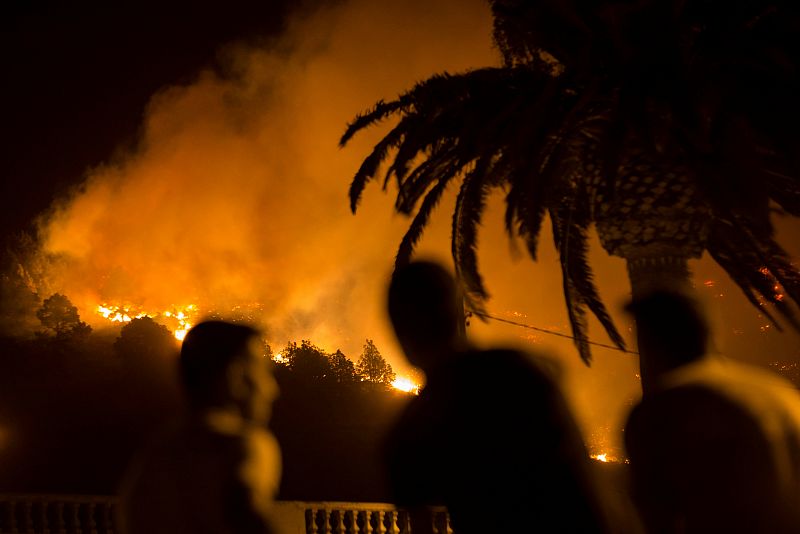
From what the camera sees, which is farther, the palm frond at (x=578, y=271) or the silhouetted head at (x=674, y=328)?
the palm frond at (x=578, y=271)

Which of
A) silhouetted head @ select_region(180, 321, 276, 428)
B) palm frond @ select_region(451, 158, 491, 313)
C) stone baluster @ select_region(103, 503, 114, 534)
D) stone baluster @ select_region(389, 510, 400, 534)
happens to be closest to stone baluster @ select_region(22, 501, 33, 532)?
stone baluster @ select_region(103, 503, 114, 534)

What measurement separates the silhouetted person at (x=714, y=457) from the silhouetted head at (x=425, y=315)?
3.87 ft

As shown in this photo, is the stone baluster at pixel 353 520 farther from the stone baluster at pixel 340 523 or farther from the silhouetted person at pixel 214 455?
the silhouetted person at pixel 214 455

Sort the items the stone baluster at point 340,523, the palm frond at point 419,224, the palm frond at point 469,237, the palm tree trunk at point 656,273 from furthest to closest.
Answer: the stone baluster at point 340,523
the palm frond at point 419,224
the palm frond at point 469,237
the palm tree trunk at point 656,273

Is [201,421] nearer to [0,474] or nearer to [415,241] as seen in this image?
[415,241]

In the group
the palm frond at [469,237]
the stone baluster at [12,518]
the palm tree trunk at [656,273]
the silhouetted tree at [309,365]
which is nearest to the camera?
the palm tree trunk at [656,273]

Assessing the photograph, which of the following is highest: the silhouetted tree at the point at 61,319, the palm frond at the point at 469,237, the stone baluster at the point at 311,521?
the silhouetted tree at the point at 61,319

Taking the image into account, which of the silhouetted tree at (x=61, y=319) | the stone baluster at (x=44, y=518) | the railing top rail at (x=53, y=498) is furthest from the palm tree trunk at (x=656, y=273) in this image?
the silhouetted tree at (x=61, y=319)

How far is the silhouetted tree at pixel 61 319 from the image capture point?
29.0m

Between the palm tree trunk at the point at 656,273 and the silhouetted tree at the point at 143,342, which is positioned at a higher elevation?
the silhouetted tree at the point at 143,342

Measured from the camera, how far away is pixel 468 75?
804cm

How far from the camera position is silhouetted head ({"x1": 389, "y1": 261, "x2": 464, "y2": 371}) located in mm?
2275

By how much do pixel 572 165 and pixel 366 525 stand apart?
559cm

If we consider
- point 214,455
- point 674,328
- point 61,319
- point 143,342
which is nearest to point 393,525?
point 674,328
